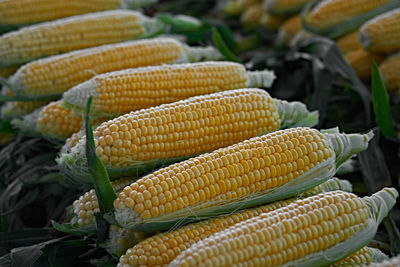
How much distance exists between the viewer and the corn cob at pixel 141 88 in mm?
1819

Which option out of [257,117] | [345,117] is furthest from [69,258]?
[345,117]

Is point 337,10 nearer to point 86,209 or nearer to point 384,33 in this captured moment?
point 384,33

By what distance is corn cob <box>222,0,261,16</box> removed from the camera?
A: 434cm

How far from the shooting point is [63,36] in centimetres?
250

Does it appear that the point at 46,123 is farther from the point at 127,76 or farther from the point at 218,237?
the point at 218,237

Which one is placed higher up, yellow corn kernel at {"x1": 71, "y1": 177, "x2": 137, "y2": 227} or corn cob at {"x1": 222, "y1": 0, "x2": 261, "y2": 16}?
yellow corn kernel at {"x1": 71, "y1": 177, "x2": 137, "y2": 227}

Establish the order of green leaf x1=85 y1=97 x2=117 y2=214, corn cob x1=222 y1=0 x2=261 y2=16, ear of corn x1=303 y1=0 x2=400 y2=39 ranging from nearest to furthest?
green leaf x1=85 y1=97 x2=117 y2=214 < ear of corn x1=303 y1=0 x2=400 y2=39 < corn cob x1=222 y1=0 x2=261 y2=16

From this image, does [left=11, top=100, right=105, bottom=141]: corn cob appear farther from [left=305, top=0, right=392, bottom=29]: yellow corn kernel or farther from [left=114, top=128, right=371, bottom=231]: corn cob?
[left=305, top=0, right=392, bottom=29]: yellow corn kernel

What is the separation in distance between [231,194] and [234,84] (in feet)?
2.55

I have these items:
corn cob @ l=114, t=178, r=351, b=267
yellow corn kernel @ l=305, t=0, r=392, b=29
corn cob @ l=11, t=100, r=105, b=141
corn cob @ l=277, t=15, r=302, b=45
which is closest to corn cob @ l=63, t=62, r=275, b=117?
corn cob @ l=11, t=100, r=105, b=141

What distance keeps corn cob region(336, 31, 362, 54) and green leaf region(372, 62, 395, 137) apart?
38.0 inches

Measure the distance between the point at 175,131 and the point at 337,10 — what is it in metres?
2.04

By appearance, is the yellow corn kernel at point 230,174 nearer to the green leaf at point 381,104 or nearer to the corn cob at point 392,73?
the green leaf at point 381,104

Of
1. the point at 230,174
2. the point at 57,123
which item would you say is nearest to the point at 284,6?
the point at 57,123
